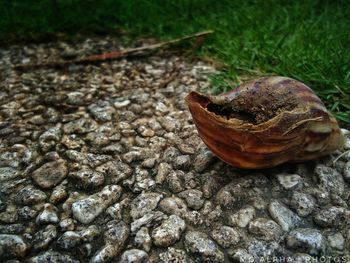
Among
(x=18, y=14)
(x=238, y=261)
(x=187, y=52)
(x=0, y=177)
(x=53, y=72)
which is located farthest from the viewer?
(x=18, y=14)

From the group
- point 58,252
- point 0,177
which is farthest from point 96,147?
point 58,252

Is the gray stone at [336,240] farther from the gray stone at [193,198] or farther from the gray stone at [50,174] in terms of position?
the gray stone at [50,174]

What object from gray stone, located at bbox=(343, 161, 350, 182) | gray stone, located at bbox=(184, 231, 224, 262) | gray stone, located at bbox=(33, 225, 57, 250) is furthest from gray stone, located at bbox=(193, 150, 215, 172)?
gray stone, located at bbox=(33, 225, 57, 250)

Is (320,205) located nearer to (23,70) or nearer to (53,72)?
(53,72)

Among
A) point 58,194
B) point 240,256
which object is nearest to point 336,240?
point 240,256

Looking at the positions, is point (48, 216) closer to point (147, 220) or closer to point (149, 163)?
point (147, 220)

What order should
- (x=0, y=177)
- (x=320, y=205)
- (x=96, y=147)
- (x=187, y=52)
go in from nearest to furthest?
1. (x=320, y=205)
2. (x=0, y=177)
3. (x=96, y=147)
4. (x=187, y=52)

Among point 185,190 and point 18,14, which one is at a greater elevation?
point 18,14

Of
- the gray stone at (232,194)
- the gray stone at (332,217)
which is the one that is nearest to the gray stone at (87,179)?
the gray stone at (232,194)
